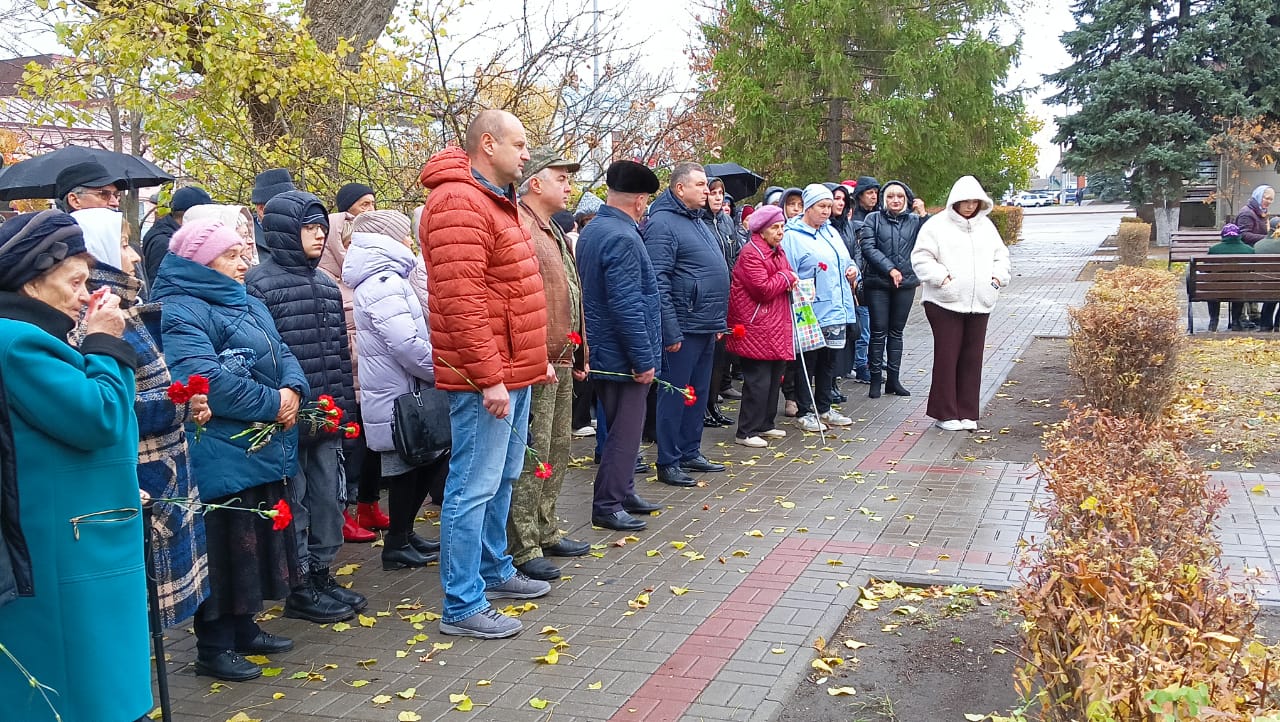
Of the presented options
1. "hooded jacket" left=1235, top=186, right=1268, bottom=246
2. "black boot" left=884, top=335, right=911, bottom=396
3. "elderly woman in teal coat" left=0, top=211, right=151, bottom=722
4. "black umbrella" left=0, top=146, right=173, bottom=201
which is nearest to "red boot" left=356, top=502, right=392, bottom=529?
"black umbrella" left=0, top=146, right=173, bottom=201

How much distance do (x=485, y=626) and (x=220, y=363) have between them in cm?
160

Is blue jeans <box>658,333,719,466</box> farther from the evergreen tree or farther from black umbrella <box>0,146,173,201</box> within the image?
the evergreen tree

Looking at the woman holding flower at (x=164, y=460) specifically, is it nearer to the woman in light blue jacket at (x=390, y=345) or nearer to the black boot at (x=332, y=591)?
the black boot at (x=332, y=591)

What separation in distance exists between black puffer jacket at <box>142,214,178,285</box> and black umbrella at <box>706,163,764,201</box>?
4.81 meters

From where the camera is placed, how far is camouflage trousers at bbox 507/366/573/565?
5734mm

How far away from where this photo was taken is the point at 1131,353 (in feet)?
26.5

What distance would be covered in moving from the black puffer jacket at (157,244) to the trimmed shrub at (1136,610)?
18.0 ft

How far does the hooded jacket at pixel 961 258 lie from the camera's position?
9.09 meters

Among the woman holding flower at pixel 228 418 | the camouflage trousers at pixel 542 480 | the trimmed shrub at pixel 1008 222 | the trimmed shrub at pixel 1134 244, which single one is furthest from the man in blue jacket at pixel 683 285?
the trimmed shrub at pixel 1008 222

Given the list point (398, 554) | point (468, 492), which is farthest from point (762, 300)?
point (468, 492)

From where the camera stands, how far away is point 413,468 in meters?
5.96

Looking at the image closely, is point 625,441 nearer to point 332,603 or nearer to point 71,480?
point 332,603

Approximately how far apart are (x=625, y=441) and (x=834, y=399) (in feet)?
14.8

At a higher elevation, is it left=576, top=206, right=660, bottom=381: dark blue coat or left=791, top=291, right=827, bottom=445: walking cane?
left=576, top=206, right=660, bottom=381: dark blue coat
